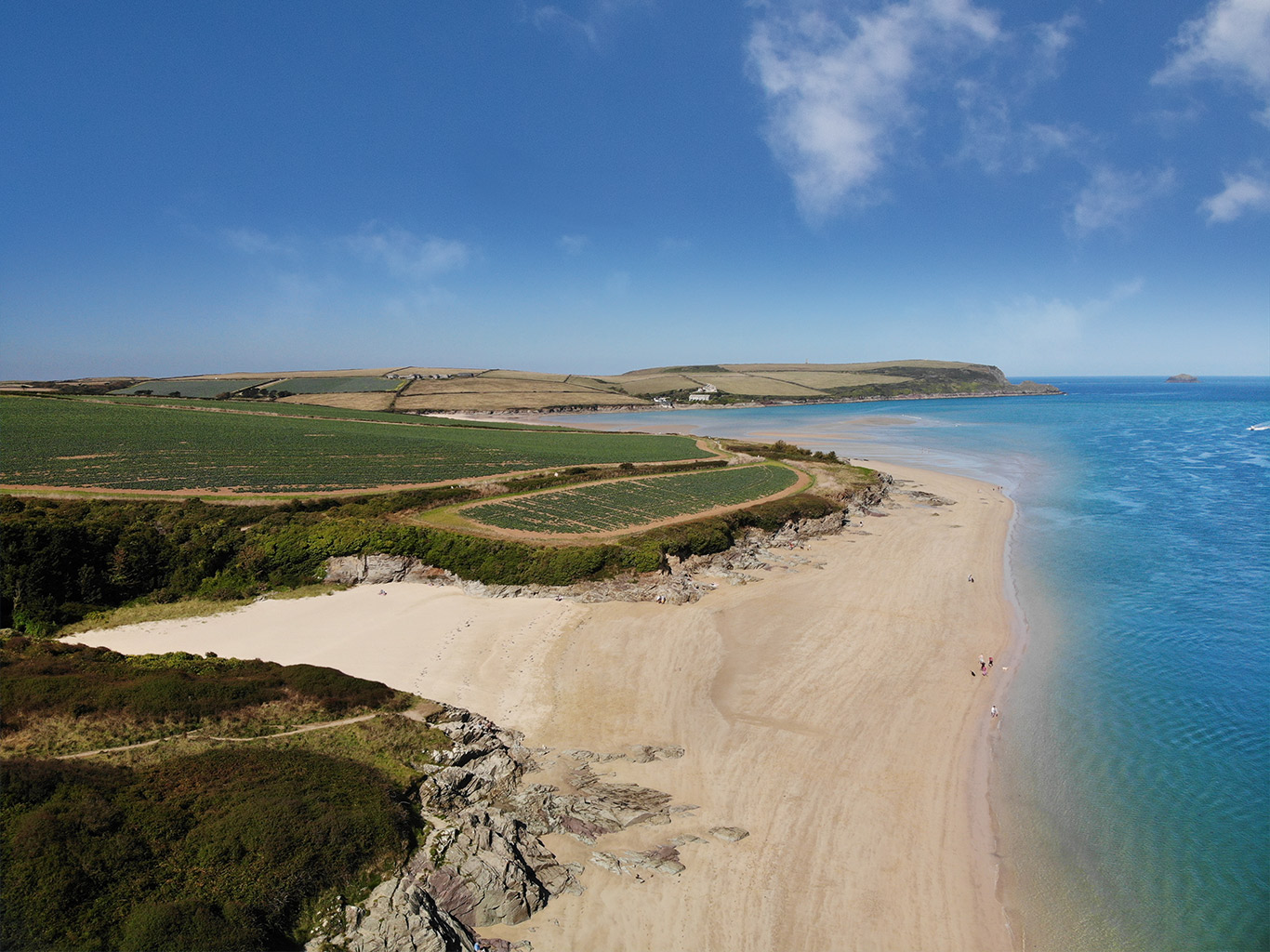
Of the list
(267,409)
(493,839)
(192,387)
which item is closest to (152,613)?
(493,839)

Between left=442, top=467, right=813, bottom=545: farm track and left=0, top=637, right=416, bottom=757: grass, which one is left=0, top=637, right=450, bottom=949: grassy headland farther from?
left=442, top=467, right=813, bottom=545: farm track

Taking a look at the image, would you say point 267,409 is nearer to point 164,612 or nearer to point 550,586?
point 164,612

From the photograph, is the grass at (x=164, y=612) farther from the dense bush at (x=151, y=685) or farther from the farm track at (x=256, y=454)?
the farm track at (x=256, y=454)

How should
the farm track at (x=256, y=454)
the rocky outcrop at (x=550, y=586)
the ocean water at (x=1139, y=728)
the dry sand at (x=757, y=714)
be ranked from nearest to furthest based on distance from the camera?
the dry sand at (x=757, y=714) < the ocean water at (x=1139, y=728) < the rocky outcrop at (x=550, y=586) < the farm track at (x=256, y=454)

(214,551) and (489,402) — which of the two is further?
(489,402)

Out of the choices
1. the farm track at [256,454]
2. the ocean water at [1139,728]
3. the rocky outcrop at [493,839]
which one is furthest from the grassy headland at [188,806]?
the farm track at [256,454]

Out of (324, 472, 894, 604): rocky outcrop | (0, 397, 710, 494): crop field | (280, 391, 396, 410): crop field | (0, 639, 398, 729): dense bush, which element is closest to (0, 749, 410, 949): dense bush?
(0, 639, 398, 729): dense bush

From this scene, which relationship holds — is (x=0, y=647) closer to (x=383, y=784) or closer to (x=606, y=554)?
(x=383, y=784)
